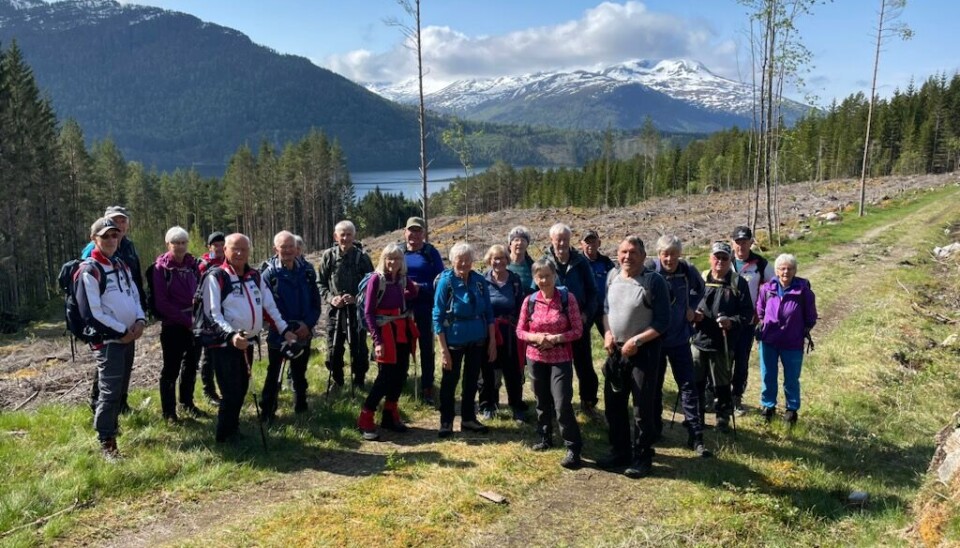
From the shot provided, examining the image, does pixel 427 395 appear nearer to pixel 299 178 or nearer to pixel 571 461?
pixel 571 461

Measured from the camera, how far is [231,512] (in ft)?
15.7

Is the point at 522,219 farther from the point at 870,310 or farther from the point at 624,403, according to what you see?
the point at 624,403

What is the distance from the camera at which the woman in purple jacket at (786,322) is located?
6602 mm

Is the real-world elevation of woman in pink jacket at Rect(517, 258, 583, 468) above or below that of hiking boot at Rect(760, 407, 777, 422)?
above

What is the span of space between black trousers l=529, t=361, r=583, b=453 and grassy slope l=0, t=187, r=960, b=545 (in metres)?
0.38

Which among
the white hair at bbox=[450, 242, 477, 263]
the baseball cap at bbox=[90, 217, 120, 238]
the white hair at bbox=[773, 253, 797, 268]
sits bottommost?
the white hair at bbox=[773, 253, 797, 268]

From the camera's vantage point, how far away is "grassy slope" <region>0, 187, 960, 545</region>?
14.9ft

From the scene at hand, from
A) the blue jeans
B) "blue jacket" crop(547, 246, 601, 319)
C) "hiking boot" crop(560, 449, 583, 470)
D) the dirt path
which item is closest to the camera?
the dirt path

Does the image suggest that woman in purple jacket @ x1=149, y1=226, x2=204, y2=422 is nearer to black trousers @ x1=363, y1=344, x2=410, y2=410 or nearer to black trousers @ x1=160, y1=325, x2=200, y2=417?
black trousers @ x1=160, y1=325, x2=200, y2=417

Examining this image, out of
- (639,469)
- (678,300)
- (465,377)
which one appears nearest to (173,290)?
(465,377)

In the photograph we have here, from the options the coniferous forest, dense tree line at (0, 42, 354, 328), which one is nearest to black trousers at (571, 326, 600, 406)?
the coniferous forest

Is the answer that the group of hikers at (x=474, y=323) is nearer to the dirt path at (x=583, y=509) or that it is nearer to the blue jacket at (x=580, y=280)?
the blue jacket at (x=580, y=280)

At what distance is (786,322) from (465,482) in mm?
4192

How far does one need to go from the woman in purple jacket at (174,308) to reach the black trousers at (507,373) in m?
3.54
